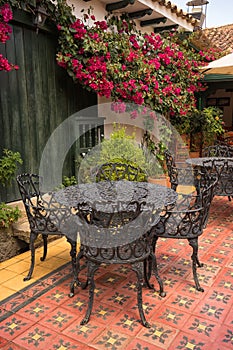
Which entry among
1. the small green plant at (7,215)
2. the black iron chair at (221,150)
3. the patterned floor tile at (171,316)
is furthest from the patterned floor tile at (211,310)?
the black iron chair at (221,150)

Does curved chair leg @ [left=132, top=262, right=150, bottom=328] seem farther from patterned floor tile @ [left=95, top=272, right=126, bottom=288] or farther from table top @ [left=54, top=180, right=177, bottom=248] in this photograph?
patterned floor tile @ [left=95, top=272, right=126, bottom=288]

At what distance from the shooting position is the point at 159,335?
7.23 ft

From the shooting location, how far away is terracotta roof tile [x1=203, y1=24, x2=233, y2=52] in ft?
30.2

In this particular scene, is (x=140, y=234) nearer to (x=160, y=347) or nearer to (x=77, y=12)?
(x=160, y=347)

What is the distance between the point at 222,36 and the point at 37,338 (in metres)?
10.4

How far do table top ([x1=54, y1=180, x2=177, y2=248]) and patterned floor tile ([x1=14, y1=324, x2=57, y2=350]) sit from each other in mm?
694

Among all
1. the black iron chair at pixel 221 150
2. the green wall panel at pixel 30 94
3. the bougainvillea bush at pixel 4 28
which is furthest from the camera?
the black iron chair at pixel 221 150

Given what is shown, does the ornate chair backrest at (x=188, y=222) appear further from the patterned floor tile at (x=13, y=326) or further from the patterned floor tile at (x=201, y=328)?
the patterned floor tile at (x=13, y=326)

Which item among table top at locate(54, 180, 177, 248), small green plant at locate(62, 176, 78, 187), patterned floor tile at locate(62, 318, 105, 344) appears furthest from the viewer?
small green plant at locate(62, 176, 78, 187)

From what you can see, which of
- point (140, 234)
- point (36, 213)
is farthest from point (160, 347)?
point (36, 213)

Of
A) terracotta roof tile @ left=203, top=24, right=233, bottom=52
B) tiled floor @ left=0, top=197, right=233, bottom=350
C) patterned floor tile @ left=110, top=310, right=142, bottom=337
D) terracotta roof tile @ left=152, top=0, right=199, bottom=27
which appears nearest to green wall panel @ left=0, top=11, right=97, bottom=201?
tiled floor @ left=0, top=197, right=233, bottom=350

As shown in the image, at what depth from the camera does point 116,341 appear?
215 cm

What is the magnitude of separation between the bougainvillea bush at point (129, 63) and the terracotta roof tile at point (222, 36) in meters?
2.17

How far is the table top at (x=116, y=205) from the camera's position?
2295mm
